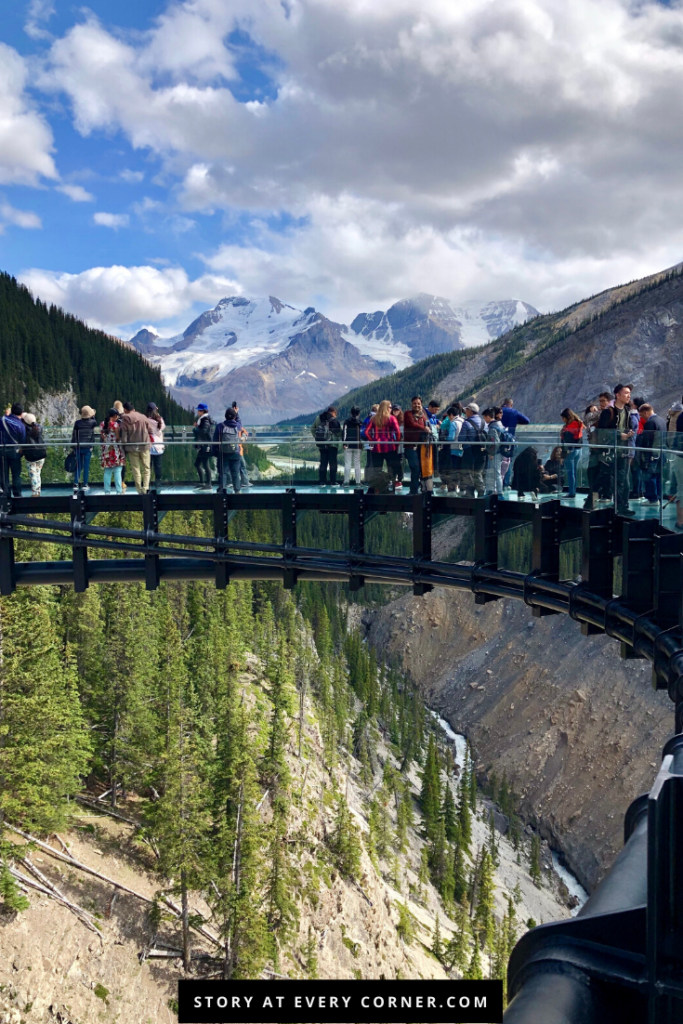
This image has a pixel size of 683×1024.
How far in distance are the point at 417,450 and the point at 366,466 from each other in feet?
4.29

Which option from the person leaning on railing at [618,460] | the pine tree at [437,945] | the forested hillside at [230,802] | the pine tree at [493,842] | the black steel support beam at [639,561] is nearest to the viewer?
the black steel support beam at [639,561]

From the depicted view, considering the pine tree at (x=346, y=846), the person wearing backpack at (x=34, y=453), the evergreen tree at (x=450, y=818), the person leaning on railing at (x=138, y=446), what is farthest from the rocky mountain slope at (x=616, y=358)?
the person wearing backpack at (x=34, y=453)

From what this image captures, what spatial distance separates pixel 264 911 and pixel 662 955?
5363cm

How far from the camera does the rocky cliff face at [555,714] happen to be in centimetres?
8150

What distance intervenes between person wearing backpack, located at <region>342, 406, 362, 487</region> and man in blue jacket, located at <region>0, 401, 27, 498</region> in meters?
7.76

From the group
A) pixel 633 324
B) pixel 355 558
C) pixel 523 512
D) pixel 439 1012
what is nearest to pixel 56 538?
pixel 355 558

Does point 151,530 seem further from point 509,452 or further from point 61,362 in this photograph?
point 61,362

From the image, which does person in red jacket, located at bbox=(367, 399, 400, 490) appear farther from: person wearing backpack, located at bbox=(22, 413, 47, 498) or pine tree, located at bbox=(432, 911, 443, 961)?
pine tree, located at bbox=(432, 911, 443, 961)

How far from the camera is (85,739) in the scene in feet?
165

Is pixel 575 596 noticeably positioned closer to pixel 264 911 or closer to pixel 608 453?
pixel 608 453

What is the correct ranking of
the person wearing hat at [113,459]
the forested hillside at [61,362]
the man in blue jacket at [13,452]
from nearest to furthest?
the man in blue jacket at [13,452] → the person wearing hat at [113,459] → the forested hillside at [61,362]

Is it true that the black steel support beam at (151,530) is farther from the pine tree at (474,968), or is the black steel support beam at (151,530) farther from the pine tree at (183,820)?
the pine tree at (474,968)

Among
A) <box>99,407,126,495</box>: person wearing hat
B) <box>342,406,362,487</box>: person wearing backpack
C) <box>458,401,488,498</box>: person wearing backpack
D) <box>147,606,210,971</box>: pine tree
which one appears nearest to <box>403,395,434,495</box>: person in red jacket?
<box>458,401,488,498</box>: person wearing backpack

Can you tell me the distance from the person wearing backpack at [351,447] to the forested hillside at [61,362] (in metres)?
124
